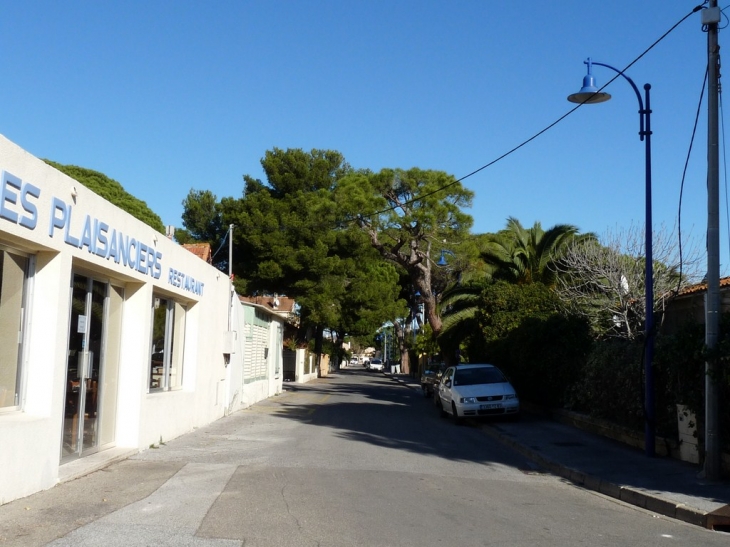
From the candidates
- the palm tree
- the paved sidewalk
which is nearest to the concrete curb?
the paved sidewalk

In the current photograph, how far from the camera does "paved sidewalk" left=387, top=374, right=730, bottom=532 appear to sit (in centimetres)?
909

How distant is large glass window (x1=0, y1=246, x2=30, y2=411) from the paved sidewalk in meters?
7.75

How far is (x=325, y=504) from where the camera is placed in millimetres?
8781

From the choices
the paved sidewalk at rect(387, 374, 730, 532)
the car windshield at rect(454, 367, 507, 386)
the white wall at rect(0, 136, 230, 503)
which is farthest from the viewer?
the car windshield at rect(454, 367, 507, 386)

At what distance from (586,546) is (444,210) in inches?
1176

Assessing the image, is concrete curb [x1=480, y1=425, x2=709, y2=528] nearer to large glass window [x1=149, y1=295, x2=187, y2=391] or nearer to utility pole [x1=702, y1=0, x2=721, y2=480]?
utility pole [x1=702, y1=0, x2=721, y2=480]

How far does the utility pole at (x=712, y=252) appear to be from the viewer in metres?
10.6

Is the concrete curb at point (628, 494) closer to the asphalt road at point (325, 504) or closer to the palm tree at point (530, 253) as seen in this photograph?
the asphalt road at point (325, 504)

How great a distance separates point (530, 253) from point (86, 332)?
17.4m

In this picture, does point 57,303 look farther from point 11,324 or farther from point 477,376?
point 477,376

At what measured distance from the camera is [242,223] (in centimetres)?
4219

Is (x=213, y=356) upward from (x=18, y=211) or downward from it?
downward

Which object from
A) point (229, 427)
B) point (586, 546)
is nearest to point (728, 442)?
point (586, 546)

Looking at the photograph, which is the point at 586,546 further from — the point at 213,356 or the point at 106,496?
the point at 213,356
